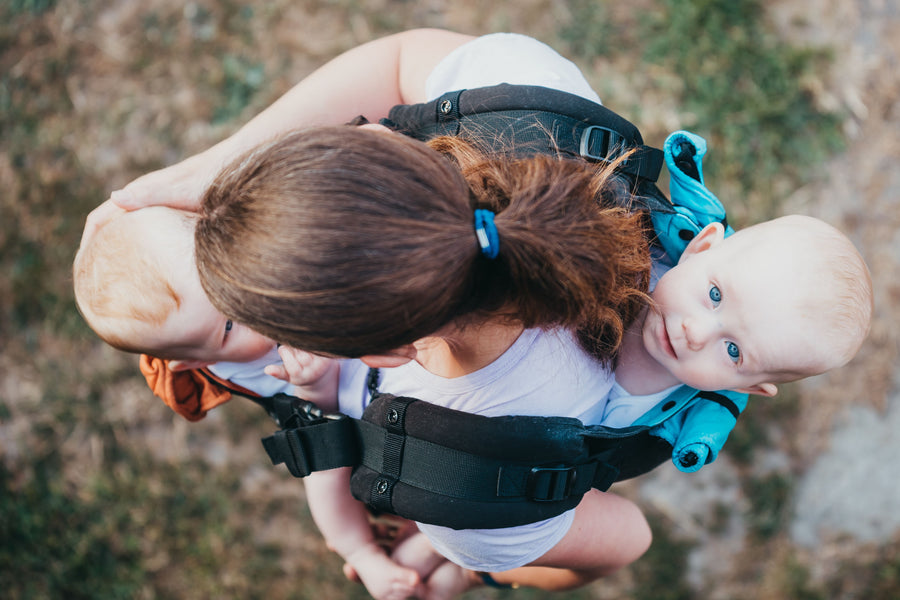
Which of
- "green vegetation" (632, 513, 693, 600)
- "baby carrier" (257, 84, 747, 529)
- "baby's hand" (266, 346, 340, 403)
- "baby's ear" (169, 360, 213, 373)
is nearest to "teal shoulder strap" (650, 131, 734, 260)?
"baby carrier" (257, 84, 747, 529)

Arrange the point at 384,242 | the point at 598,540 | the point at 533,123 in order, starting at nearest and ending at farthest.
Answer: the point at 384,242, the point at 533,123, the point at 598,540

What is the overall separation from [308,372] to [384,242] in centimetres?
78

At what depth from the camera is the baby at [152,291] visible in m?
1.80

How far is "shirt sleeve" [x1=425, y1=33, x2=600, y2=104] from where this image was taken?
176 centimetres

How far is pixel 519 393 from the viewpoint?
1.55 meters

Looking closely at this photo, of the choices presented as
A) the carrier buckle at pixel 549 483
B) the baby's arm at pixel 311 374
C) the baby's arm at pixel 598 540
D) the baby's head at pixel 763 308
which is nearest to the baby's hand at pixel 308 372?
the baby's arm at pixel 311 374

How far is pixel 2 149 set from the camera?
3.42m

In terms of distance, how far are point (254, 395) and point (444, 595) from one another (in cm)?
112

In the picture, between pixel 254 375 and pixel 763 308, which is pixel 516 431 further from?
pixel 254 375

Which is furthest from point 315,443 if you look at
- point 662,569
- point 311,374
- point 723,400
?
point 662,569

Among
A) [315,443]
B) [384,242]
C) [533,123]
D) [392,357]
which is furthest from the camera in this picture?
[315,443]

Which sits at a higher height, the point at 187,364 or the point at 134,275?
the point at 134,275

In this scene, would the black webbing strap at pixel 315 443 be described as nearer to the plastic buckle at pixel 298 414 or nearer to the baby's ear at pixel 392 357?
the plastic buckle at pixel 298 414

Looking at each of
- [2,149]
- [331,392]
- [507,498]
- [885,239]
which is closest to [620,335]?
[507,498]
